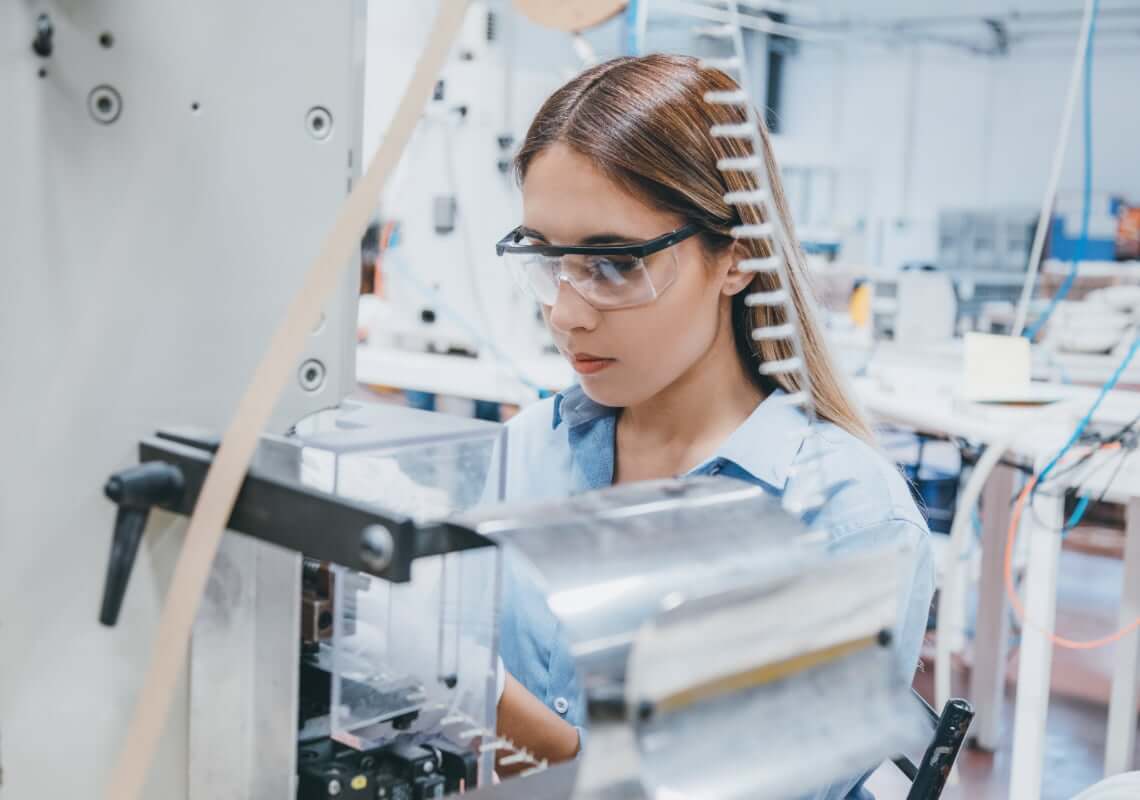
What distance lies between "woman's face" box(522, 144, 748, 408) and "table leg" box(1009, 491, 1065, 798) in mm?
1089

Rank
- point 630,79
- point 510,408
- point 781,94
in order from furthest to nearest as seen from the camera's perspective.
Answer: point 781,94 < point 510,408 < point 630,79

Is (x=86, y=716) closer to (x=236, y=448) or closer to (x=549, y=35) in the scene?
(x=236, y=448)

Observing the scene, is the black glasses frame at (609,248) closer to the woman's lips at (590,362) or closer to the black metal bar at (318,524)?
the woman's lips at (590,362)

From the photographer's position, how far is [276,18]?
0.49m

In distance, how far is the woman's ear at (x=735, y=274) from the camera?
96 centimetres

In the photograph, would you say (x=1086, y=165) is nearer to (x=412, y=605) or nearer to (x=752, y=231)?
(x=752, y=231)

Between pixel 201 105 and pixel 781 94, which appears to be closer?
pixel 201 105

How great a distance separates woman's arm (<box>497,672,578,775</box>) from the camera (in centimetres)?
76

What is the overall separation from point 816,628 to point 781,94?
10332 millimetres

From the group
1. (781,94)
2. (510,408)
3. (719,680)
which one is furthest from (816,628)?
(781,94)

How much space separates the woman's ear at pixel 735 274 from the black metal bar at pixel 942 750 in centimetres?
39

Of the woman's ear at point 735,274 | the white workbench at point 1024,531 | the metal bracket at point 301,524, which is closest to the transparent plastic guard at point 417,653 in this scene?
the metal bracket at point 301,524

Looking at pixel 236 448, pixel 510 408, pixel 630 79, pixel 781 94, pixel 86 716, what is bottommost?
pixel 510 408

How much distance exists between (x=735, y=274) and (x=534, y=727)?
0.42 metres
